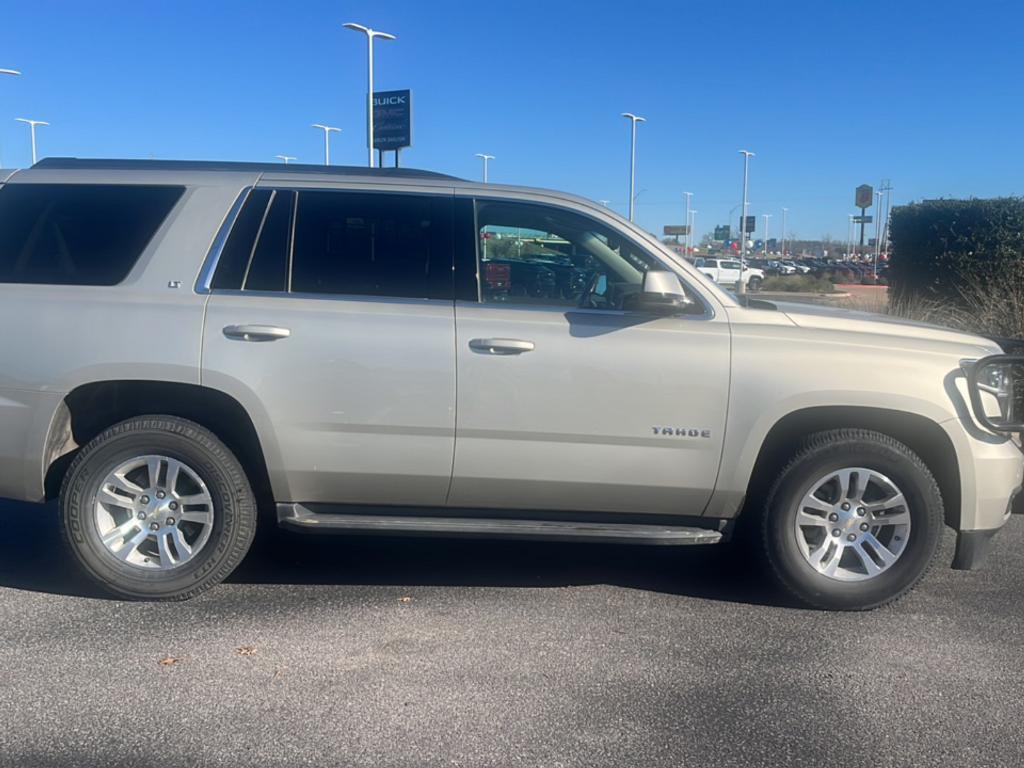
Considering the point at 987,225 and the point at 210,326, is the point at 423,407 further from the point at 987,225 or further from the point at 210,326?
the point at 987,225

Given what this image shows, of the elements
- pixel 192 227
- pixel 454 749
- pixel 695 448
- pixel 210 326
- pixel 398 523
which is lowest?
pixel 454 749

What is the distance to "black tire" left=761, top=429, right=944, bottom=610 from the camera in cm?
449

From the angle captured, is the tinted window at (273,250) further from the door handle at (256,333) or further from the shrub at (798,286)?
the shrub at (798,286)

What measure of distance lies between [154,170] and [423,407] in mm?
1835

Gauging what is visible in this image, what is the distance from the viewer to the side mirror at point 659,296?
4395mm

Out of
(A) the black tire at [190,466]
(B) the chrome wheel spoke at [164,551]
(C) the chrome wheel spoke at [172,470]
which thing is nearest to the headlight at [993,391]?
(A) the black tire at [190,466]

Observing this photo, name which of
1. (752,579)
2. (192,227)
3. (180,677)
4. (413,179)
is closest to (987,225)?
(752,579)

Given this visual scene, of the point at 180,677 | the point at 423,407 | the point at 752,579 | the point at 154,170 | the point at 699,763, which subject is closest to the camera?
the point at 699,763

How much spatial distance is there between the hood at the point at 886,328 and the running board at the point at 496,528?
1136 millimetres

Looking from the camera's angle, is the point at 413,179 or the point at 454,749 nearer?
the point at 454,749

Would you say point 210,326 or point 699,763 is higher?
point 210,326

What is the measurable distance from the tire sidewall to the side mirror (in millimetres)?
944

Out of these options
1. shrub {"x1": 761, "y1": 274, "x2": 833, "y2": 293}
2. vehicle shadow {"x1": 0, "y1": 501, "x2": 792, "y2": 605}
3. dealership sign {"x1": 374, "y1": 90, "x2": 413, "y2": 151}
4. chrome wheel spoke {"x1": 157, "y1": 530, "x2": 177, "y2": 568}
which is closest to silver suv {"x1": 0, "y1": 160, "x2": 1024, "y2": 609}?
chrome wheel spoke {"x1": 157, "y1": 530, "x2": 177, "y2": 568}

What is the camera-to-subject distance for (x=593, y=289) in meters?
4.72
